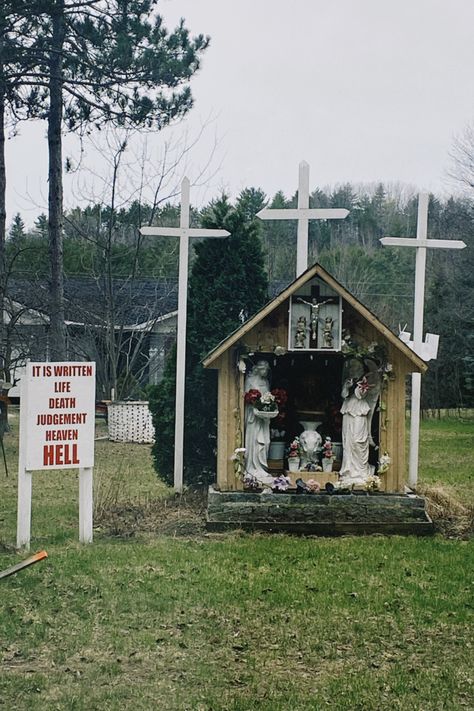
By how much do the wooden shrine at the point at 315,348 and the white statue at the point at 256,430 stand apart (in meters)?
0.09

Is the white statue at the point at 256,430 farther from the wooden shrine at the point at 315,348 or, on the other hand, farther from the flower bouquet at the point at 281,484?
the flower bouquet at the point at 281,484

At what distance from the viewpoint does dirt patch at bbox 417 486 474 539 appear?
10867 millimetres

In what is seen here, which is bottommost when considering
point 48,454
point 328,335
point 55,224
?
point 48,454

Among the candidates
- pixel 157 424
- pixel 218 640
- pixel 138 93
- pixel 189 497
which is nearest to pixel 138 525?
pixel 189 497

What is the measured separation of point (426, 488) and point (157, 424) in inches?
147

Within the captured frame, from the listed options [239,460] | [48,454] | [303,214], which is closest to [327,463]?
[239,460]

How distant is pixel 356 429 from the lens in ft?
37.1

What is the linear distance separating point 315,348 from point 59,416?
310cm

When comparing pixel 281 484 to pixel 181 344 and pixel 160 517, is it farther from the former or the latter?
pixel 181 344

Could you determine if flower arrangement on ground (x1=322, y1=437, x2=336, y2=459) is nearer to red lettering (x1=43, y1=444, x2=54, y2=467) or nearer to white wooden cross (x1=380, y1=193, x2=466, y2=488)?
white wooden cross (x1=380, y1=193, x2=466, y2=488)

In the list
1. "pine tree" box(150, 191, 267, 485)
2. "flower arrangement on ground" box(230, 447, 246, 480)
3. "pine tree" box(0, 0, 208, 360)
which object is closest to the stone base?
"flower arrangement on ground" box(230, 447, 246, 480)

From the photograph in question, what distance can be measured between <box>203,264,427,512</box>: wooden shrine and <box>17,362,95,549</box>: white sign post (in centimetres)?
179

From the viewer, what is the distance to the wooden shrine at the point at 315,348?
11102 mm

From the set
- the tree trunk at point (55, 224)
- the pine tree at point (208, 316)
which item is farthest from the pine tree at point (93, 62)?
the pine tree at point (208, 316)
